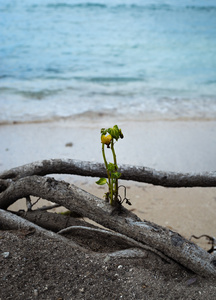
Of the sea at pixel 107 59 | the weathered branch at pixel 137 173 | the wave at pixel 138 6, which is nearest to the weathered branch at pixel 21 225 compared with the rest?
the weathered branch at pixel 137 173

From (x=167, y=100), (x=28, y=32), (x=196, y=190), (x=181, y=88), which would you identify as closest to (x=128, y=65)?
(x=181, y=88)

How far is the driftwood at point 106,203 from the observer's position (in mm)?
1809

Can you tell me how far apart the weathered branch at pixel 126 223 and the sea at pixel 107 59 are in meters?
4.39

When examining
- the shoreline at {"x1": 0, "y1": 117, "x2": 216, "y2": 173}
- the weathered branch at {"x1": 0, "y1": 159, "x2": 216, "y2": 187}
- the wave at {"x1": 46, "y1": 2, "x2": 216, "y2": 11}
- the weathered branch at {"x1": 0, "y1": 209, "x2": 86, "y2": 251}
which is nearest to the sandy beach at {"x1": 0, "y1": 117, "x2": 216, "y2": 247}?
the shoreline at {"x1": 0, "y1": 117, "x2": 216, "y2": 173}

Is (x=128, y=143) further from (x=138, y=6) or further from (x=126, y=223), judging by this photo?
(x=138, y=6)

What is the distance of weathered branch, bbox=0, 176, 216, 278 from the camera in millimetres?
1796

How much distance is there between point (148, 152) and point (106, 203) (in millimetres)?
2944

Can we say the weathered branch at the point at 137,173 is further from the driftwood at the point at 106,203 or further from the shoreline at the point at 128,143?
the shoreline at the point at 128,143

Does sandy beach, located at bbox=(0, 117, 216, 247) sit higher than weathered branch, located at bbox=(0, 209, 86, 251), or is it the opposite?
weathered branch, located at bbox=(0, 209, 86, 251)

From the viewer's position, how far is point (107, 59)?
40.1ft

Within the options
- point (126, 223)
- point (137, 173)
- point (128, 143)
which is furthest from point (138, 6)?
point (126, 223)

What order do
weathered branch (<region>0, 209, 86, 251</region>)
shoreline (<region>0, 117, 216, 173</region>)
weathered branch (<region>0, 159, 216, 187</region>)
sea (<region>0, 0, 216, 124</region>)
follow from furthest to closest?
sea (<region>0, 0, 216, 124</region>) < shoreline (<region>0, 117, 216, 173</region>) < weathered branch (<region>0, 159, 216, 187</region>) < weathered branch (<region>0, 209, 86, 251</region>)

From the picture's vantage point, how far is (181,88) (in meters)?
9.12

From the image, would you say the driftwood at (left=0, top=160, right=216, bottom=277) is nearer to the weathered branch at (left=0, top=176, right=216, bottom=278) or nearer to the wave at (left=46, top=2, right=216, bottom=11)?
the weathered branch at (left=0, top=176, right=216, bottom=278)
